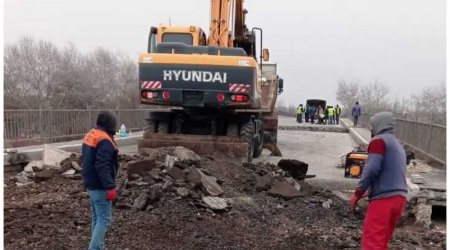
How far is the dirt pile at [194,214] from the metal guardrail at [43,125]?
4329 mm

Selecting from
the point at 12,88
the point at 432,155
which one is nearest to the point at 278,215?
the point at 432,155

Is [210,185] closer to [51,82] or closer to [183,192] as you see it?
[183,192]

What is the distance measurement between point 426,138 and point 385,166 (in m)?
8.61

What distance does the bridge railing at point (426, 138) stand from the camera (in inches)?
407

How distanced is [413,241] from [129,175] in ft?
14.1

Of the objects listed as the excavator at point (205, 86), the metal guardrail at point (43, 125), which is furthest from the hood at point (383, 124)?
the metal guardrail at point (43, 125)

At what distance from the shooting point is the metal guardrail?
456 inches

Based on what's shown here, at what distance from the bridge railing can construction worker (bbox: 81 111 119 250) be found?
8125 millimetres

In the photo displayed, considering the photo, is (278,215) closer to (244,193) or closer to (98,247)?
(244,193)

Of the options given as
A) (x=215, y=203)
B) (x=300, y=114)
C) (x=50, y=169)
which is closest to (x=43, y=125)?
(x=50, y=169)

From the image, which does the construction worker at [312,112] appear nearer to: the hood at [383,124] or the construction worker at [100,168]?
the hood at [383,124]

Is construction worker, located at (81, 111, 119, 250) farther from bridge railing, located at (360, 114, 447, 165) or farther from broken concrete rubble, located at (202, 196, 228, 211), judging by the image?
bridge railing, located at (360, 114, 447, 165)

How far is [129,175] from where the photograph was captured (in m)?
7.12

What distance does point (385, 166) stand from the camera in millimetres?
4164
